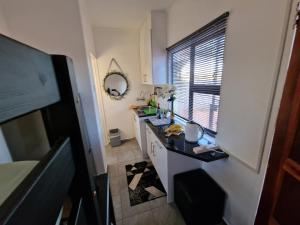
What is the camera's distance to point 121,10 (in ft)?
7.55

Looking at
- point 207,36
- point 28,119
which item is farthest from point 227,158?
point 28,119

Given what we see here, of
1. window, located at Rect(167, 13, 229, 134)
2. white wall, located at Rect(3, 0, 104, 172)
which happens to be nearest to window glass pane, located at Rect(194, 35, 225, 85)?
window, located at Rect(167, 13, 229, 134)

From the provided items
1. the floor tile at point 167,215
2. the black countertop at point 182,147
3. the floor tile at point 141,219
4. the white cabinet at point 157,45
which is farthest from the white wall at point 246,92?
the white cabinet at point 157,45

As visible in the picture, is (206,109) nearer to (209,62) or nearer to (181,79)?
(209,62)

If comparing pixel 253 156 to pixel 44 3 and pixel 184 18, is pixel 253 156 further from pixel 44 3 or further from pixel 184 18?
pixel 44 3

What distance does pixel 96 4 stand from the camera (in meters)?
2.10

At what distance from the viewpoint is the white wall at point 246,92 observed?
0.94 m

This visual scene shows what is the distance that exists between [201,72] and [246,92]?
0.74 m

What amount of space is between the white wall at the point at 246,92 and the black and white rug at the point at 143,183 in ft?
2.92

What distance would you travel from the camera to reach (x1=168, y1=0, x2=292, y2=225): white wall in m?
0.94

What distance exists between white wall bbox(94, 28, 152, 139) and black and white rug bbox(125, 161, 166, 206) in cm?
129

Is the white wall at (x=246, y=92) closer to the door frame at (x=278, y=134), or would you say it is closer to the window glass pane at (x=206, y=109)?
the door frame at (x=278, y=134)

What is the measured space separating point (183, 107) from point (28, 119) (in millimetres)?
1957

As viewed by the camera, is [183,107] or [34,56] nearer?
[34,56]
